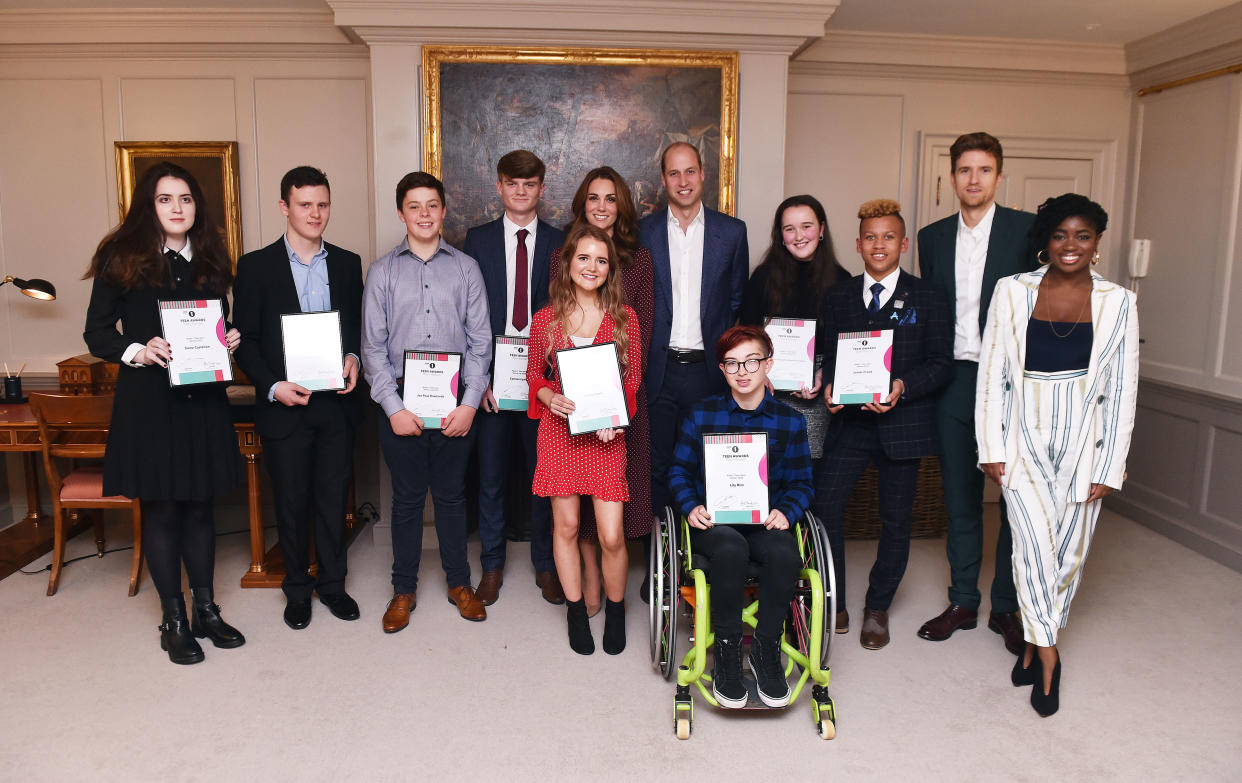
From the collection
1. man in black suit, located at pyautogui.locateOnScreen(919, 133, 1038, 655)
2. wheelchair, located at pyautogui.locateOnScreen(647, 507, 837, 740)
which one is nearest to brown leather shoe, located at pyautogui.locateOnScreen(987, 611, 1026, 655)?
man in black suit, located at pyautogui.locateOnScreen(919, 133, 1038, 655)

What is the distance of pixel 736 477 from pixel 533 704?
1.05 m

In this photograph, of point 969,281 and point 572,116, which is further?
point 572,116

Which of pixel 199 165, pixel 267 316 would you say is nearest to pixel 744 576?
pixel 267 316

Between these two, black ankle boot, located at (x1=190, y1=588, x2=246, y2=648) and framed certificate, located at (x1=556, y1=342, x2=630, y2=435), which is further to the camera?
black ankle boot, located at (x1=190, y1=588, x2=246, y2=648)

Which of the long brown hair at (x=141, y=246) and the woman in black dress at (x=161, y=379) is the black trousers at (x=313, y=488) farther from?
the long brown hair at (x=141, y=246)

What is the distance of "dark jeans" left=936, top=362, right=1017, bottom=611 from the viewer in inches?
130

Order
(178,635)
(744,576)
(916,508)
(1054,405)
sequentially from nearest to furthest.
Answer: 1. (744,576)
2. (1054,405)
3. (178,635)
4. (916,508)

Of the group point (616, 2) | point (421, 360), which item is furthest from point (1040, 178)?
point (421, 360)

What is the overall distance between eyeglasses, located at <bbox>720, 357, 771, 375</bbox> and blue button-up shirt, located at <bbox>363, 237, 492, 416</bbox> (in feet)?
3.49

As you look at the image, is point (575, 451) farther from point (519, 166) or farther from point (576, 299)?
point (519, 166)

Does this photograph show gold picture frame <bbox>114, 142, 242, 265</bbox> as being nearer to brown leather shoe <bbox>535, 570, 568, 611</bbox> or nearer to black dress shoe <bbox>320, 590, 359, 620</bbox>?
black dress shoe <bbox>320, 590, 359, 620</bbox>

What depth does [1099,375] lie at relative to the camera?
278cm

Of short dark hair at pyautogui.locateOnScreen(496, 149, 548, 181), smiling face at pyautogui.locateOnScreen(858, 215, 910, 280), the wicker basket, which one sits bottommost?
the wicker basket

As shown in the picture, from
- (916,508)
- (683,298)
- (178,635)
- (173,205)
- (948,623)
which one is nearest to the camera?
(173,205)
